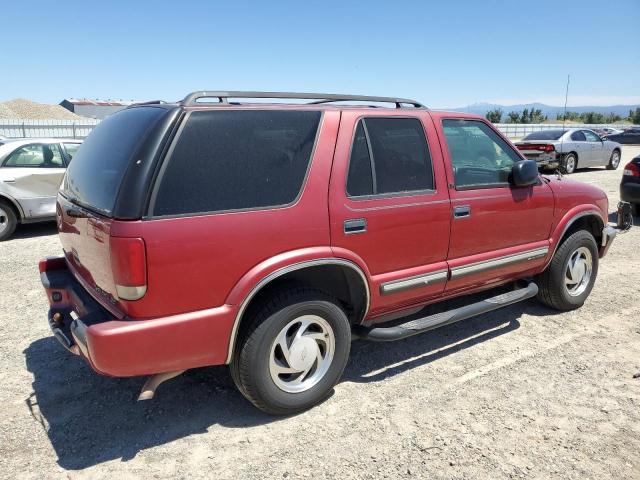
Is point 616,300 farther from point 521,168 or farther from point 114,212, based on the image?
point 114,212

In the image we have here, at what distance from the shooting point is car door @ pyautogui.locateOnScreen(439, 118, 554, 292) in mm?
3848

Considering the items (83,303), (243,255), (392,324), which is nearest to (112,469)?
(83,303)

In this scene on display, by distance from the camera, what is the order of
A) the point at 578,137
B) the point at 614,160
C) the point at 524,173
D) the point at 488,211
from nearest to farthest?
the point at 488,211, the point at 524,173, the point at 578,137, the point at 614,160

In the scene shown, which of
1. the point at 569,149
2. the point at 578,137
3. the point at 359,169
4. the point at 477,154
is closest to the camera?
the point at 359,169

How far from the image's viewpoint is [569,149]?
54.7ft

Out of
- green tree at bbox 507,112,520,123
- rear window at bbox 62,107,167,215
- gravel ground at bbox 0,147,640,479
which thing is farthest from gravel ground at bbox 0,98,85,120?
gravel ground at bbox 0,147,640,479

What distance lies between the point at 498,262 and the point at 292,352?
1944 mm

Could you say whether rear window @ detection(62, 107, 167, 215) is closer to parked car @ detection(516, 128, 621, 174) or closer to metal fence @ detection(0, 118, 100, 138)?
parked car @ detection(516, 128, 621, 174)

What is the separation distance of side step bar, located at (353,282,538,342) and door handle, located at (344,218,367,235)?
751mm

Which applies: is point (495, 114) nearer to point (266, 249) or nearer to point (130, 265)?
point (266, 249)

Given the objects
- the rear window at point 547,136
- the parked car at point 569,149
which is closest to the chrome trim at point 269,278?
the parked car at point 569,149

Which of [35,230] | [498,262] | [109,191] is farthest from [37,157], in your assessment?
[498,262]

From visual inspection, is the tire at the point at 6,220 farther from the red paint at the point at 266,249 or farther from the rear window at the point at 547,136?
the rear window at the point at 547,136

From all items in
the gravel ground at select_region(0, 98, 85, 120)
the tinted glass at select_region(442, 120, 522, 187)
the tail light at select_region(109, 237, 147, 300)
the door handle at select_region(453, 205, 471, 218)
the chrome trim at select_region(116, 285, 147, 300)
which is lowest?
the chrome trim at select_region(116, 285, 147, 300)
